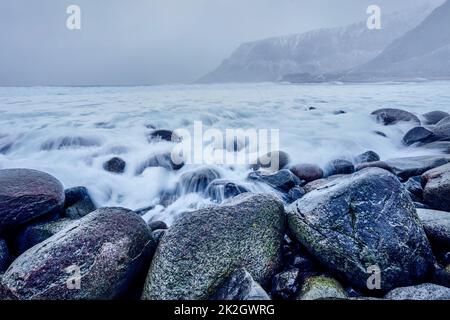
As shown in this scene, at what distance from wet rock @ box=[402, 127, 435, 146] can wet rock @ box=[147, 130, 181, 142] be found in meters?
6.79

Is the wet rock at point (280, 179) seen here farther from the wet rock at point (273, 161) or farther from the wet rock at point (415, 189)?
the wet rock at point (415, 189)

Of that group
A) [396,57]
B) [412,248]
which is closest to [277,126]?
[412,248]

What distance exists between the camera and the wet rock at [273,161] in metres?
7.07

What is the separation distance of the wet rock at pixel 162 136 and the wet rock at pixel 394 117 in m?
7.64

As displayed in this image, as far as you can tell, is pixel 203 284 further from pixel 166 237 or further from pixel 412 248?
pixel 412 248

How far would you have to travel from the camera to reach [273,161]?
725 cm

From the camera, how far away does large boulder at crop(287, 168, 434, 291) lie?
2.72 m

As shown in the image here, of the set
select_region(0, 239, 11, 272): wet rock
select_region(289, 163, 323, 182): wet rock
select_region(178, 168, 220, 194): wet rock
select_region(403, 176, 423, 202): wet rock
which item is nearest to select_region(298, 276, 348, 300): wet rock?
select_region(403, 176, 423, 202): wet rock

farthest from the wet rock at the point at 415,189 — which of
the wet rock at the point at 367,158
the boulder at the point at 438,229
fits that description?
the wet rock at the point at 367,158

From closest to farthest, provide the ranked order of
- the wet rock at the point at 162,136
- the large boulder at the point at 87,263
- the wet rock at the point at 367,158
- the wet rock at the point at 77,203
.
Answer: the large boulder at the point at 87,263
the wet rock at the point at 77,203
the wet rock at the point at 367,158
the wet rock at the point at 162,136

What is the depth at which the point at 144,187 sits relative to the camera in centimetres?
641

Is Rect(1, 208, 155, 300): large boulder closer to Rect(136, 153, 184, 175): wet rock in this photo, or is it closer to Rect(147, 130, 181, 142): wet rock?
Rect(136, 153, 184, 175): wet rock
